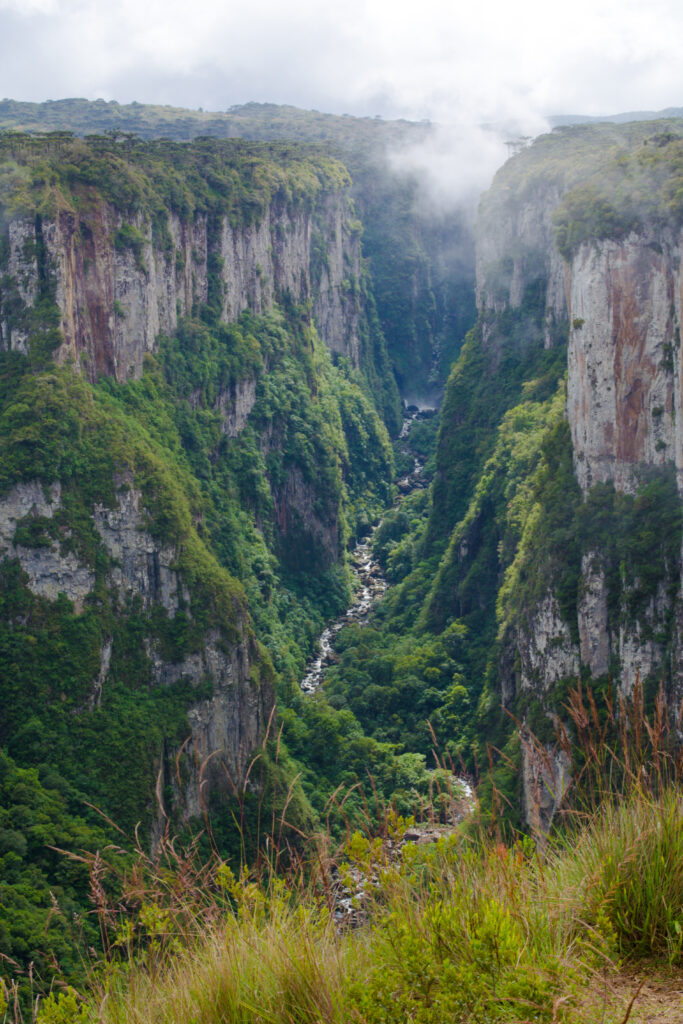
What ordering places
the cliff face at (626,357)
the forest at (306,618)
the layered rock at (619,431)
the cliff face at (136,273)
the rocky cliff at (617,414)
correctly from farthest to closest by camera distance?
the cliff face at (136,273), the cliff face at (626,357), the rocky cliff at (617,414), the layered rock at (619,431), the forest at (306,618)

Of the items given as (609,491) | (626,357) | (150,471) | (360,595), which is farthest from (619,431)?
(360,595)

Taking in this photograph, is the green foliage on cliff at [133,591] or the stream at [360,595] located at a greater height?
the green foliage on cliff at [133,591]

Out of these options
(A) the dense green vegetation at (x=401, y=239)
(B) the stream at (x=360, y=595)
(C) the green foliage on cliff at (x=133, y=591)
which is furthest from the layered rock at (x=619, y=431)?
(A) the dense green vegetation at (x=401, y=239)

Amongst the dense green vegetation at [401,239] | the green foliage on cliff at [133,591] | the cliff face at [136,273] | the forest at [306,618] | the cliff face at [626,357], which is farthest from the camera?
the dense green vegetation at [401,239]

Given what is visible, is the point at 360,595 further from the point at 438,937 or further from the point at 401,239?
the point at 438,937

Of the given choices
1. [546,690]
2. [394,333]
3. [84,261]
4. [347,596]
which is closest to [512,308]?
[347,596]

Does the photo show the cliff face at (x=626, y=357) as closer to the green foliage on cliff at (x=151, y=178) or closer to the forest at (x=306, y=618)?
the forest at (x=306, y=618)
